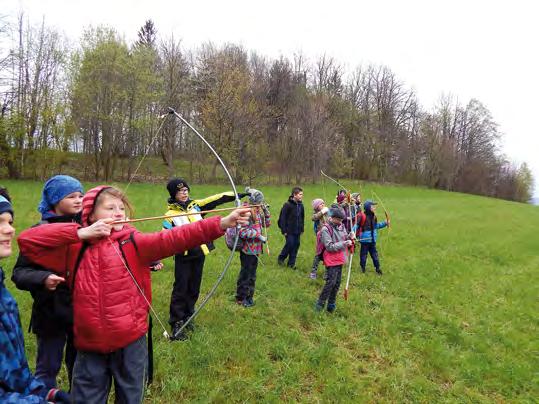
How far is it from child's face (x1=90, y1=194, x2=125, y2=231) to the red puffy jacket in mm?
51

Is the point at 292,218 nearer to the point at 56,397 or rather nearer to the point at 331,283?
the point at 331,283

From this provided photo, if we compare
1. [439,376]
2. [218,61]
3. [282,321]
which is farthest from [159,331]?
[218,61]

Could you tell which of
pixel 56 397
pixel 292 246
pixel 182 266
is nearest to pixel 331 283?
pixel 182 266

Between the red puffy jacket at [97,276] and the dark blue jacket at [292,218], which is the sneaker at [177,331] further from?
the dark blue jacket at [292,218]

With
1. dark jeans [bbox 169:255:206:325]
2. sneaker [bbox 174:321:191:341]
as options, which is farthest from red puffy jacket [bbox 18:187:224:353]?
sneaker [bbox 174:321:191:341]

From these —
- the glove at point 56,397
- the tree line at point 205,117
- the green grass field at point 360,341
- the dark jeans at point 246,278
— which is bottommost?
the green grass field at point 360,341

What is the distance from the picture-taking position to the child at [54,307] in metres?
2.25

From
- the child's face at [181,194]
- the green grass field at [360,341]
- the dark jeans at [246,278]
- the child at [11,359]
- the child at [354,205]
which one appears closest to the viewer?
the child at [11,359]

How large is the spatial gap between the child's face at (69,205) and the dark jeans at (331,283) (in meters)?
3.62

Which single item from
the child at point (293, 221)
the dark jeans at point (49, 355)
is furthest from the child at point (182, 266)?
the child at point (293, 221)

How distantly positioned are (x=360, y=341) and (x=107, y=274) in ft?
12.1

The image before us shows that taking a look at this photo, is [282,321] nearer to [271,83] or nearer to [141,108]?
[141,108]

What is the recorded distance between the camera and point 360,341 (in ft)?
15.2

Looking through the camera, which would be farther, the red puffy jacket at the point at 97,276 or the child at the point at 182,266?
the child at the point at 182,266
